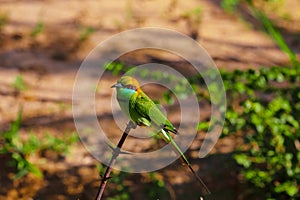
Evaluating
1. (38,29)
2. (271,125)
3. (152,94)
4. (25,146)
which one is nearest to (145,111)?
(271,125)

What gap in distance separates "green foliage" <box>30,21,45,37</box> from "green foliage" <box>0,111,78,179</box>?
0.98 m

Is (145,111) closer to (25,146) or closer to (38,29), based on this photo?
(25,146)

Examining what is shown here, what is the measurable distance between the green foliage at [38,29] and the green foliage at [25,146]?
38.7 inches

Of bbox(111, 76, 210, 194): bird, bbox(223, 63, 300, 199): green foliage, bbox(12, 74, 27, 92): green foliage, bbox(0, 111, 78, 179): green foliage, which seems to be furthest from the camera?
bbox(12, 74, 27, 92): green foliage

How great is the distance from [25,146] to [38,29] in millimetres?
1261

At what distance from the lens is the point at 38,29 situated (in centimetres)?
387

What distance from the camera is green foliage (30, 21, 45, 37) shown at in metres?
3.81

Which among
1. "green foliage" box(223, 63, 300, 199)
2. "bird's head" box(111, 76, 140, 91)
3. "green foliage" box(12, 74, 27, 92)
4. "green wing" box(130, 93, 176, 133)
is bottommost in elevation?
"green wing" box(130, 93, 176, 133)

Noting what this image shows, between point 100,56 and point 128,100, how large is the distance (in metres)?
2.71

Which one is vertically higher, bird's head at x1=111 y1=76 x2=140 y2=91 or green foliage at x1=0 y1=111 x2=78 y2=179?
green foliage at x1=0 y1=111 x2=78 y2=179

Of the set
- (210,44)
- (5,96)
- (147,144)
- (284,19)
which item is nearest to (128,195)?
(147,144)

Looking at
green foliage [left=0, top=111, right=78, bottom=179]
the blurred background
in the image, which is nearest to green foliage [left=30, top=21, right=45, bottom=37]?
the blurred background

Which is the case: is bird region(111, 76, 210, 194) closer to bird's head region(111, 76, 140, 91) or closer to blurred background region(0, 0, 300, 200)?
bird's head region(111, 76, 140, 91)

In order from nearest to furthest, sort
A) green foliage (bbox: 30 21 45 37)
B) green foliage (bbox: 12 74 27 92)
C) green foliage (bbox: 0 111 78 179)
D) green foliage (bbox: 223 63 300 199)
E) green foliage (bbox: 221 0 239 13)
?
green foliage (bbox: 223 63 300 199) < green foliage (bbox: 0 111 78 179) < green foliage (bbox: 12 74 27 92) < green foliage (bbox: 30 21 45 37) < green foliage (bbox: 221 0 239 13)
